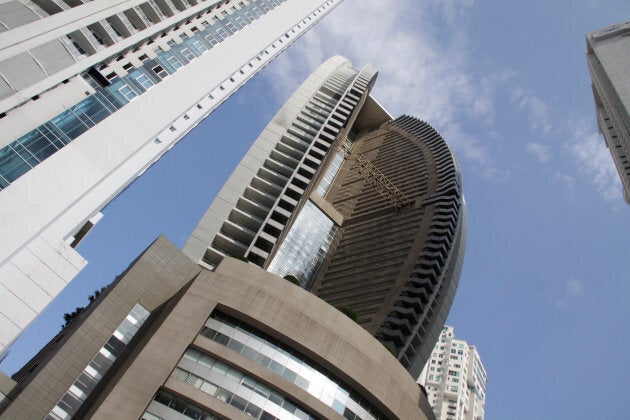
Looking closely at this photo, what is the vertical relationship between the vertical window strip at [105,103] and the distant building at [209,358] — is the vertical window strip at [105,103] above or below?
above

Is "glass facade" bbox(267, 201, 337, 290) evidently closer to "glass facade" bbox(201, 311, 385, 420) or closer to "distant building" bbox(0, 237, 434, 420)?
"distant building" bbox(0, 237, 434, 420)

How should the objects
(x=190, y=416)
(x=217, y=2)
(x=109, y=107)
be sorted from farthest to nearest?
1. (x=217, y=2)
2. (x=109, y=107)
3. (x=190, y=416)

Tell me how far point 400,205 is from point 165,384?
73.4m

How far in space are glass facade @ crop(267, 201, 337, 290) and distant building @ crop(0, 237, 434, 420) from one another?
112 ft

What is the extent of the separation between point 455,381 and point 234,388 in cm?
10562

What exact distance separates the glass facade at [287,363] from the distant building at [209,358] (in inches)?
3.1

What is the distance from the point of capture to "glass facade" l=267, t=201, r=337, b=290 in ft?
253

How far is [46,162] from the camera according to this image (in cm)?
3148

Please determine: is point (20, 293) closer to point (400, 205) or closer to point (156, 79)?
point (156, 79)

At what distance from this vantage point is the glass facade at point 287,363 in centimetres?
3422

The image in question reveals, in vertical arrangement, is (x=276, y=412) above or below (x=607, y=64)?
below

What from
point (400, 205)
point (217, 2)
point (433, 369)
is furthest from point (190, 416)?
point (433, 369)

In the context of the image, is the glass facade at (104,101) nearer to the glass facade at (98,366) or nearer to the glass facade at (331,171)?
the glass facade at (98,366)

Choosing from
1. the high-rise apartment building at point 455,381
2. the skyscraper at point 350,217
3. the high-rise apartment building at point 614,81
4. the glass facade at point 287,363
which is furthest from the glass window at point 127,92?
the high-rise apartment building at point 455,381
